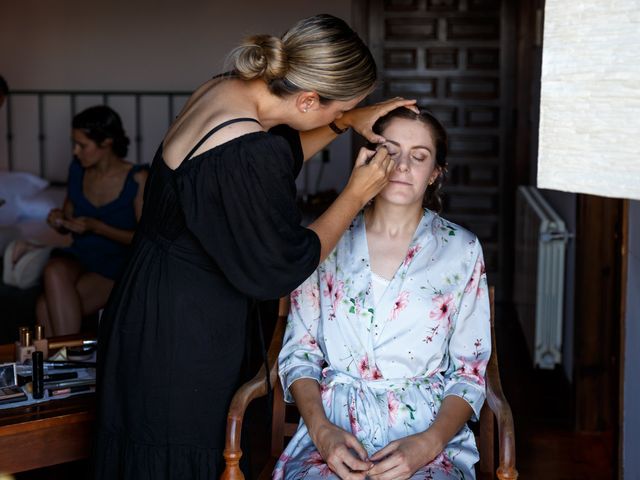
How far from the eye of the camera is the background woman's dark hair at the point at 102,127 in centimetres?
351

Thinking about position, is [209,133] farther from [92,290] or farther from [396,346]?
[92,290]

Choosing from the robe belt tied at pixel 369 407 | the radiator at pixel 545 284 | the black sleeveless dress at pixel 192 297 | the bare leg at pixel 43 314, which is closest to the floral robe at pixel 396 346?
the robe belt tied at pixel 369 407

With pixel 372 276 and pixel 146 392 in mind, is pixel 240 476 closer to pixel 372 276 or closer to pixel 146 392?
pixel 146 392

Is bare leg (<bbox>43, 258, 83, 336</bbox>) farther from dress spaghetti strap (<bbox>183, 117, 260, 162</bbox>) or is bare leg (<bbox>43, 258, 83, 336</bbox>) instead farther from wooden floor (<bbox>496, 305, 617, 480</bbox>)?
dress spaghetti strap (<bbox>183, 117, 260, 162</bbox>)

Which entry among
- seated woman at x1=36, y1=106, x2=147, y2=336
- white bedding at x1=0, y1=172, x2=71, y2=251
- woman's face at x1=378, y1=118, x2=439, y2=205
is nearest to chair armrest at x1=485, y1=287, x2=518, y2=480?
woman's face at x1=378, y1=118, x2=439, y2=205

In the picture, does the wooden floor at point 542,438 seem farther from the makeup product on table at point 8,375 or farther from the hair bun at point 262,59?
the hair bun at point 262,59

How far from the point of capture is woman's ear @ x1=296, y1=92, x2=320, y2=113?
1592 mm

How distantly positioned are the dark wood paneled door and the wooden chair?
3.77 meters

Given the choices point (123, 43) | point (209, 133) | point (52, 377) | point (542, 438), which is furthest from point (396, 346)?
point (123, 43)

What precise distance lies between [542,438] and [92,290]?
1831mm

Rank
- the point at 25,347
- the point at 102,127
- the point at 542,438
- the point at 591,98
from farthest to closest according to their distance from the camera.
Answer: the point at 102,127, the point at 542,438, the point at 25,347, the point at 591,98

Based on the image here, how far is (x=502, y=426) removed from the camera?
5.23ft

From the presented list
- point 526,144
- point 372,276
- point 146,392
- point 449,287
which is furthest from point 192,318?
point 526,144

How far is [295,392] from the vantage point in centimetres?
179
